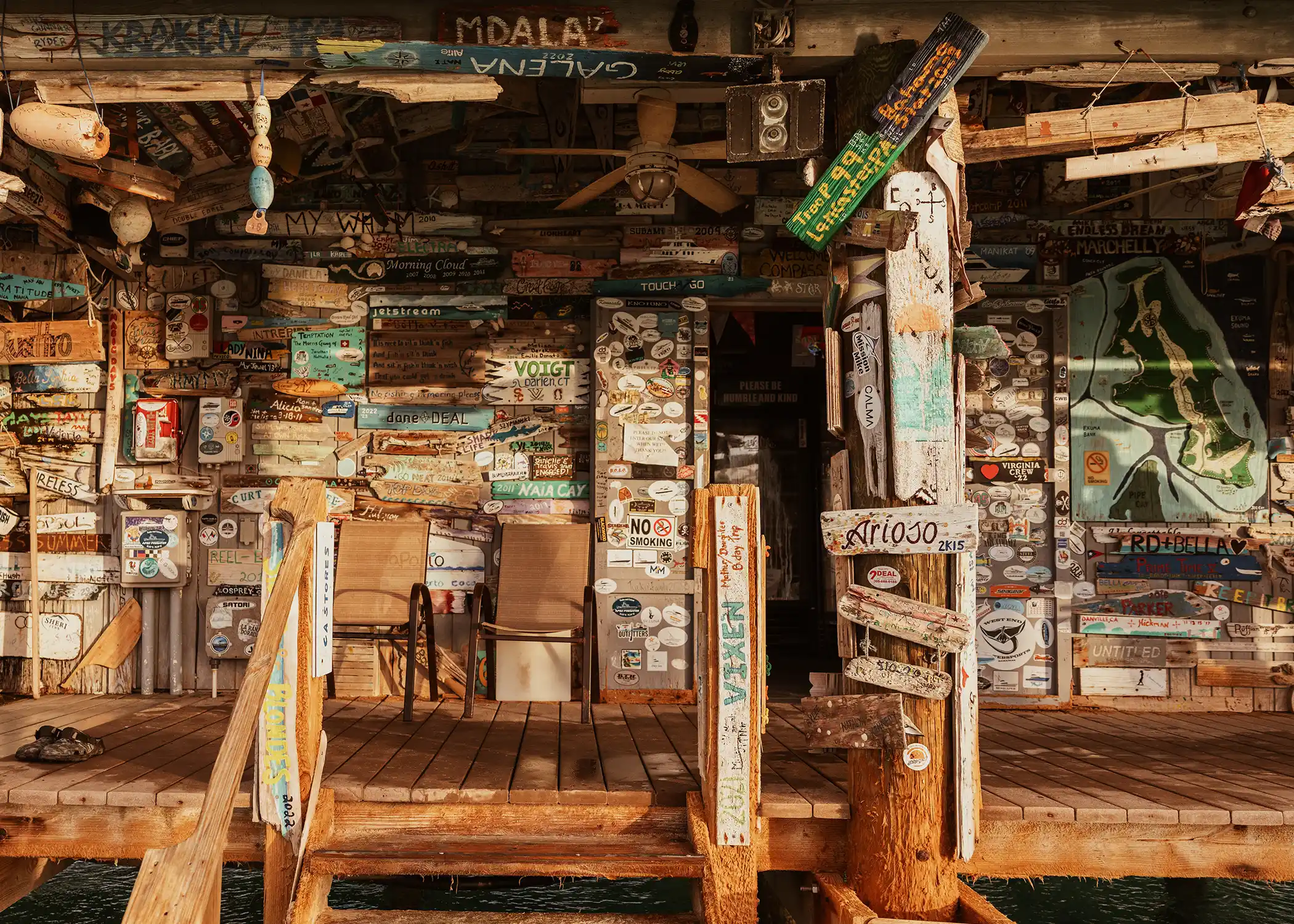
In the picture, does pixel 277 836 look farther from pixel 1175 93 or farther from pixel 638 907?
pixel 1175 93

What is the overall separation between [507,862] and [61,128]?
310cm

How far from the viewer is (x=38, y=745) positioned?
3646 mm

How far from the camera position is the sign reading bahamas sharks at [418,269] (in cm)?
541

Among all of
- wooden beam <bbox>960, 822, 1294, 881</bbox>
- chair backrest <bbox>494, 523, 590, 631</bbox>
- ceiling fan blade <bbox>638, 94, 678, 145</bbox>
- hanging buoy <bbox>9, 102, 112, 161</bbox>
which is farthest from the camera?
chair backrest <bbox>494, 523, 590, 631</bbox>

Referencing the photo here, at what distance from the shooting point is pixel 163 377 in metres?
5.40

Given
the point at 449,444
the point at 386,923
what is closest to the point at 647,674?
the point at 449,444

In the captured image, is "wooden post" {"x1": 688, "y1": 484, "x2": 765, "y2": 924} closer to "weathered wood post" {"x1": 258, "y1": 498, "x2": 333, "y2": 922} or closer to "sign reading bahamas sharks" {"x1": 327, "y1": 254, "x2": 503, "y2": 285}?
"weathered wood post" {"x1": 258, "y1": 498, "x2": 333, "y2": 922}

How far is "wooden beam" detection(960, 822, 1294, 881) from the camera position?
3234 millimetres

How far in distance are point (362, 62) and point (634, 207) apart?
6.60 ft

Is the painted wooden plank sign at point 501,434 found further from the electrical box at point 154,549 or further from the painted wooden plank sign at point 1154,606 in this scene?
the painted wooden plank sign at point 1154,606

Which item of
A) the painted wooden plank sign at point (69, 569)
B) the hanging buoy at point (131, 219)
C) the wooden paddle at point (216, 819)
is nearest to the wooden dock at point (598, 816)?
the wooden paddle at point (216, 819)

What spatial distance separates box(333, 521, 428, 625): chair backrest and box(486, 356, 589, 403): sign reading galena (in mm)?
855

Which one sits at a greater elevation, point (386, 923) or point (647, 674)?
point (647, 674)

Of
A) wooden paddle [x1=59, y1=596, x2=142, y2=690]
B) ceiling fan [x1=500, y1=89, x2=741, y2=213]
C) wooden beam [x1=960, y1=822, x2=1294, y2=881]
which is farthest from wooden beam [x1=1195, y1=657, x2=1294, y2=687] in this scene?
wooden paddle [x1=59, y1=596, x2=142, y2=690]
